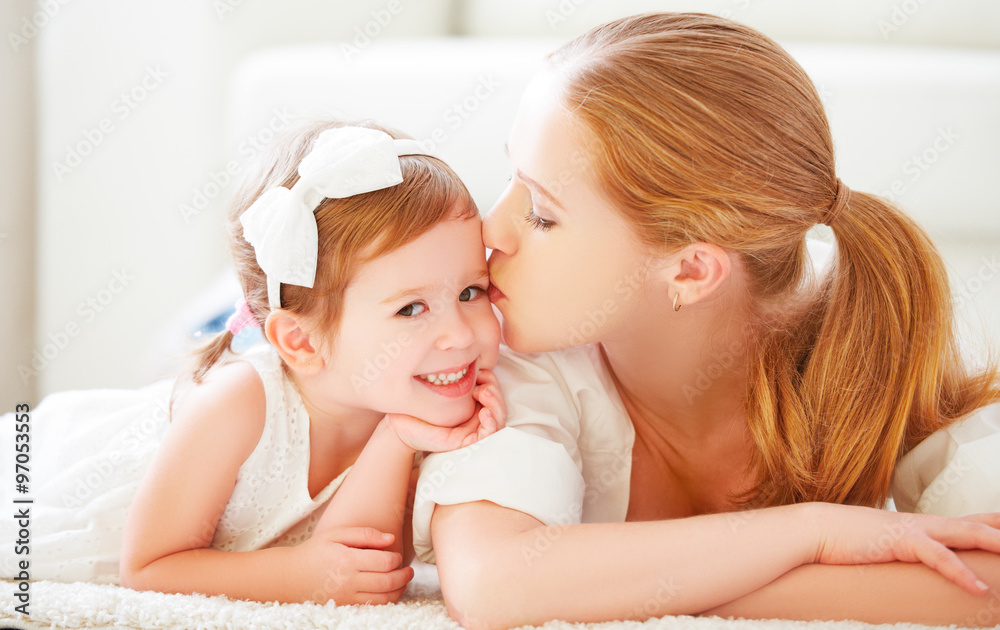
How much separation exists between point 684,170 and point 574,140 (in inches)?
5.6

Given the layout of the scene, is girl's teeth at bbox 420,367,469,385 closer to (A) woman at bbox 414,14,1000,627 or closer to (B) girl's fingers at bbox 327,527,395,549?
(A) woman at bbox 414,14,1000,627

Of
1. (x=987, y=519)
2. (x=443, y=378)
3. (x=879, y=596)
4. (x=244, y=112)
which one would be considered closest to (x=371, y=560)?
(x=443, y=378)

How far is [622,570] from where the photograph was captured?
36.0 inches

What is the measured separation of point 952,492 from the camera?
1.03 metres

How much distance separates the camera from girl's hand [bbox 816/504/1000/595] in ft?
2.97

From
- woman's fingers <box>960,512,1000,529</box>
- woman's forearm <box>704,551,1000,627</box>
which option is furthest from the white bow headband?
woman's fingers <box>960,512,1000,529</box>

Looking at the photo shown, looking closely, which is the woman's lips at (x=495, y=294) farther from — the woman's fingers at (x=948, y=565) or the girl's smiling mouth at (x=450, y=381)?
the woman's fingers at (x=948, y=565)

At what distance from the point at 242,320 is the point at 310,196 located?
27 cm

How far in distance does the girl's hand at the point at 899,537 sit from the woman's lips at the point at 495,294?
1.60 ft

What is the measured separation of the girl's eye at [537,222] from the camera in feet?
3.52

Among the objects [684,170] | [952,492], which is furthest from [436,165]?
[952,492]

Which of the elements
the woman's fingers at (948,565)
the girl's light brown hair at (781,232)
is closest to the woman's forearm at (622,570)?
the woman's fingers at (948,565)

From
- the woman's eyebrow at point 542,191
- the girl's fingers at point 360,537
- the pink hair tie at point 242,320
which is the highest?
the woman's eyebrow at point 542,191

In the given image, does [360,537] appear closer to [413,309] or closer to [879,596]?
[413,309]
